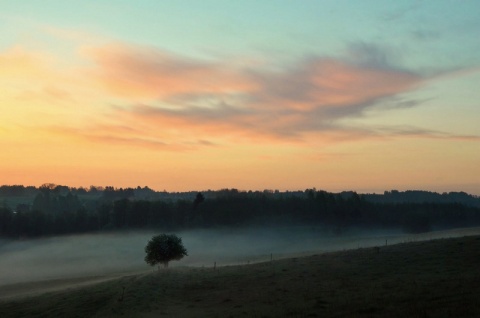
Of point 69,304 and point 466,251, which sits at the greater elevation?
point 466,251

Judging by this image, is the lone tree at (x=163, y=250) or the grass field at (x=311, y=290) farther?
the lone tree at (x=163, y=250)

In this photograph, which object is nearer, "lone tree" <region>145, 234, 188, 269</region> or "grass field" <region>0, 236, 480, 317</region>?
"grass field" <region>0, 236, 480, 317</region>

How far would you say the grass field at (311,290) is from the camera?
30578 millimetres

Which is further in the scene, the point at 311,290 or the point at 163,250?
the point at 163,250

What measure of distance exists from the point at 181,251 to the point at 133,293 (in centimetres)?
4346

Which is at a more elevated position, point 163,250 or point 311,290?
point 311,290

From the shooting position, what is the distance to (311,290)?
130 feet

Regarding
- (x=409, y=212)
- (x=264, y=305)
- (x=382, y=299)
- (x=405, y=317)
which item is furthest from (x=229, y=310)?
(x=409, y=212)

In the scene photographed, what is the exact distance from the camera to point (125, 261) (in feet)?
423

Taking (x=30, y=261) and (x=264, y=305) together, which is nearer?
(x=264, y=305)

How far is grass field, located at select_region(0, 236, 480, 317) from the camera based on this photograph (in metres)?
30.6

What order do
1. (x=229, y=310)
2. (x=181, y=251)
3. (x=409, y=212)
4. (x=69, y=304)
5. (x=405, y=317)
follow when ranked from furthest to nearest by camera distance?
(x=409, y=212)
(x=181, y=251)
(x=69, y=304)
(x=229, y=310)
(x=405, y=317)

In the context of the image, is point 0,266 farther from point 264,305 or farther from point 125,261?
point 264,305

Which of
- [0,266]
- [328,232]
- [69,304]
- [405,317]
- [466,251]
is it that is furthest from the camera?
[328,232]
